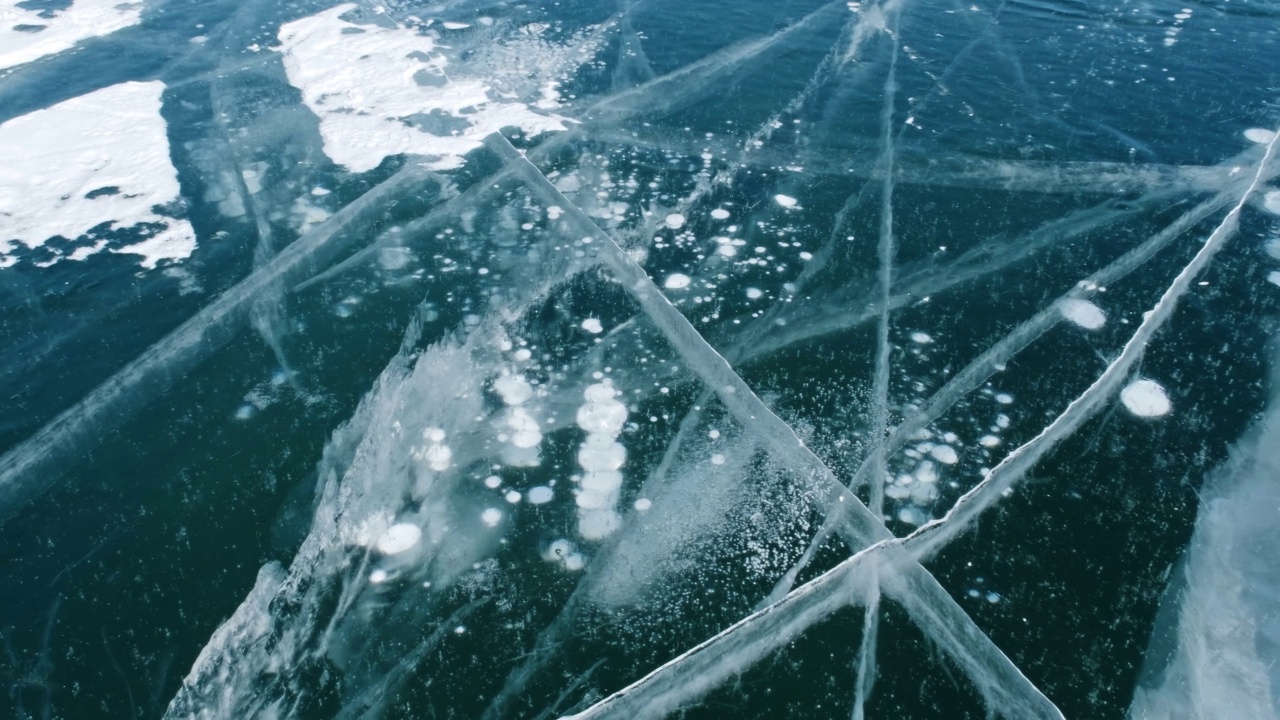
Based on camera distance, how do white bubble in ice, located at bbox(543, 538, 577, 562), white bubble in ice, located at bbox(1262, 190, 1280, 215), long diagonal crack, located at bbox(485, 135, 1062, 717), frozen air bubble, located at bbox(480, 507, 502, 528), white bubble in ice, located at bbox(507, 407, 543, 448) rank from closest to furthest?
long diagonal crack, located at bbox(485, 135, 1062, 717) → white bubble in ice, located at bbox(543, 538, 577, 562) → frozen air bubble, located at bbox(480, 507, 502, 528) → white bubble in ice, located at bbox(507, 407, 543, 448) → white bubble in ice, located at bbox(1262, 190, 1280, 215)

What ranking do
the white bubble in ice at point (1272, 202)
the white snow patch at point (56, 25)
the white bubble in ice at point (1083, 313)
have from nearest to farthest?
1. the white bubble in ice at point (1083, 313)
2. the white bubble in ice at point (1272, 202)
3. the white snow patch at point (56, 25)

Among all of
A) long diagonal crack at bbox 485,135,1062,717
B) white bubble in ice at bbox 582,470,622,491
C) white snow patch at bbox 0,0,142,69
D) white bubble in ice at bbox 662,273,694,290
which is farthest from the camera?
white snow patch at bbox 0,0,142,69

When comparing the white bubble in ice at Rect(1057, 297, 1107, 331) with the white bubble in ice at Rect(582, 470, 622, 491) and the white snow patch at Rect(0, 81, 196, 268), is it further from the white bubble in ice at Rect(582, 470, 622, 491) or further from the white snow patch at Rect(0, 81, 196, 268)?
the white snow patch at Rect(0, 81, 196, 268)

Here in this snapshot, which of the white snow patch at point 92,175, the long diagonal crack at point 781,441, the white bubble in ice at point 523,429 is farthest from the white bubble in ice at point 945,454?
the white snow patch at point 92,175

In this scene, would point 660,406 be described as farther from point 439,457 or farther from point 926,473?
point 926,473

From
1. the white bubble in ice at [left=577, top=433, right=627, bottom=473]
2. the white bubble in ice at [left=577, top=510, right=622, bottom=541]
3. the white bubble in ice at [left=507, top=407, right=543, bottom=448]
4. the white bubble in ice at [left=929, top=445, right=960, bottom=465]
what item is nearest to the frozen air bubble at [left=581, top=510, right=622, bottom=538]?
the white bubble in ice at [left=577, top=510, right=622, bottom=541]

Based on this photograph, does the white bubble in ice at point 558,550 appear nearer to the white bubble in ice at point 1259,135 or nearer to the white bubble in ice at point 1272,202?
the white bubble in ice at point 1272,202

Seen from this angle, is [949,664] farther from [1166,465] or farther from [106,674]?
[106,674]

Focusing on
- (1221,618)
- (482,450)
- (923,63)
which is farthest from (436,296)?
(923,63)
